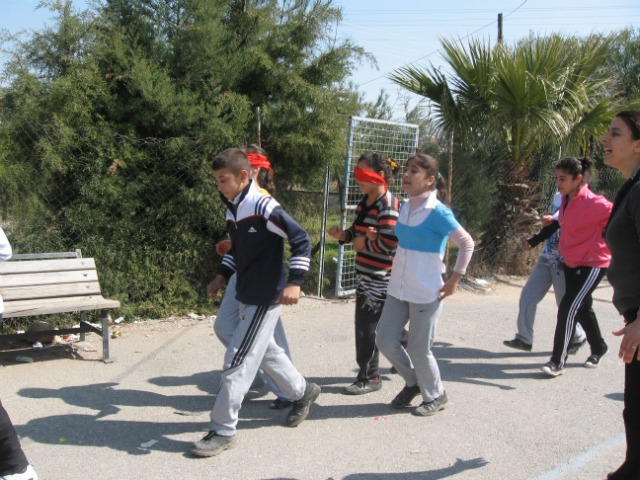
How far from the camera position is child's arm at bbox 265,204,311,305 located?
10.8 ft

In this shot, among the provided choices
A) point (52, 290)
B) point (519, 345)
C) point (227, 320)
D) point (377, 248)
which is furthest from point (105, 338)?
point (519, 345)

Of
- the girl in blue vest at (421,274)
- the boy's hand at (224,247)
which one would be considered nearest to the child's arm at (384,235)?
the girl in blue vest at (421,274)

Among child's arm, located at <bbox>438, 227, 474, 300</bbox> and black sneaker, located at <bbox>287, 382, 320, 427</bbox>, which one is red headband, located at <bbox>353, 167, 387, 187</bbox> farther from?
black sneaker, located at <bbox>287, 382, 320, 427</bbox>

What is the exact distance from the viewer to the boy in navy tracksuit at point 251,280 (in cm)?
329

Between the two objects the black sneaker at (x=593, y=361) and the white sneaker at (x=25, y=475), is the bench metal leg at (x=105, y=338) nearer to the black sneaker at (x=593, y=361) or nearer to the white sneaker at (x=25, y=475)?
the white sneaker at (x=25, y=475)

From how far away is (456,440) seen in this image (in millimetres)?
3602

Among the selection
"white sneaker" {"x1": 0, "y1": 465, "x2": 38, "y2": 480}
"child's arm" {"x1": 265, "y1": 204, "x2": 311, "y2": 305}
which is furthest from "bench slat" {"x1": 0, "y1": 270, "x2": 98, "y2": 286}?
"child's arm" {"x1": 265, "y1": 204, "x2": 311, "y2": 305}

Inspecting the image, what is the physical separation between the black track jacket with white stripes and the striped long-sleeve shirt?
0.85 metres

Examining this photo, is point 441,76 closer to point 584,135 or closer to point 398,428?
Result: point 584,135

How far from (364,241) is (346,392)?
1.27 metres

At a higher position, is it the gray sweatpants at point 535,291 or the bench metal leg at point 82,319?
the gray sweatpants at point 535,291

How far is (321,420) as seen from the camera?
3.88 m

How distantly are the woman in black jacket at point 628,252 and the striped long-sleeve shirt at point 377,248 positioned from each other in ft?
5.54

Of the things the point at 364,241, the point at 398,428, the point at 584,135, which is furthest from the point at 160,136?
A: the point at 584,135
